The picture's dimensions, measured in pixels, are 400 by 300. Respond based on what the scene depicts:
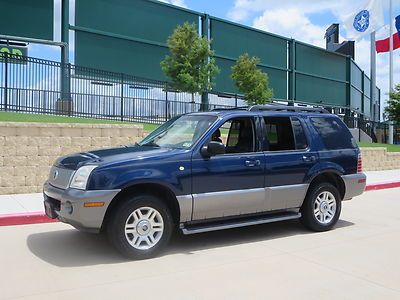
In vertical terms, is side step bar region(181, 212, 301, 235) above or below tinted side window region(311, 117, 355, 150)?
below

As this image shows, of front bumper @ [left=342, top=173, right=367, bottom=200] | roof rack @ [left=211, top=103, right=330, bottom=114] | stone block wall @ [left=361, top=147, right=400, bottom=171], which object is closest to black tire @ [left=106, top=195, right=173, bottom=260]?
roof rack @ [left=211, top=103, right=330, bottom=114]

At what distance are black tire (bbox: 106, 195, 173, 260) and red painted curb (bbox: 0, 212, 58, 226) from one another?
304cm

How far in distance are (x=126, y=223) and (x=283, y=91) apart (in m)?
35.4

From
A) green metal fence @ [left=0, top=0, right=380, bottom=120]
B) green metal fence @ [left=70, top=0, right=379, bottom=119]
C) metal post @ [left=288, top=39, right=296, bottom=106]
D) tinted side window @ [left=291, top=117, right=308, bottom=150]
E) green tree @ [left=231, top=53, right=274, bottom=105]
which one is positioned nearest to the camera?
tinted side window @ [left=291, top=117, right=308, bottom=150]

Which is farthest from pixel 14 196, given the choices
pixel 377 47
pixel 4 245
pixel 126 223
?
pixel 377 47

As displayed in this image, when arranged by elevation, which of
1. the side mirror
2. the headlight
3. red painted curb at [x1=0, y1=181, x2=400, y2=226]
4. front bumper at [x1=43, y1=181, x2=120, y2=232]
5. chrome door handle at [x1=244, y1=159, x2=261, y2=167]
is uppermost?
the side mirror

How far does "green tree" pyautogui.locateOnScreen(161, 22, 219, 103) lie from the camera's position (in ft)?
75.1

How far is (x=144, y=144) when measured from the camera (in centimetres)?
731

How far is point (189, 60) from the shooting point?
23.1 m

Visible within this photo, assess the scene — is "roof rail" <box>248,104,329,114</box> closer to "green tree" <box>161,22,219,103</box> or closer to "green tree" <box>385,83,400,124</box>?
"green tree" <box>161,22,219,103</box>

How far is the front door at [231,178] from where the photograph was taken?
6.58 meters

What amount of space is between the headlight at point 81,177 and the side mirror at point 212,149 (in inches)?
61.3

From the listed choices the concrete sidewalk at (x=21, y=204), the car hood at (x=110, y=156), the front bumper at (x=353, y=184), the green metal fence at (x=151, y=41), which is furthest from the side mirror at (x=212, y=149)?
the green metal fence at (x=151, y=41)

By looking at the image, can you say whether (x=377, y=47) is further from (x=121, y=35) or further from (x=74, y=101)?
(x=74, y=101)
